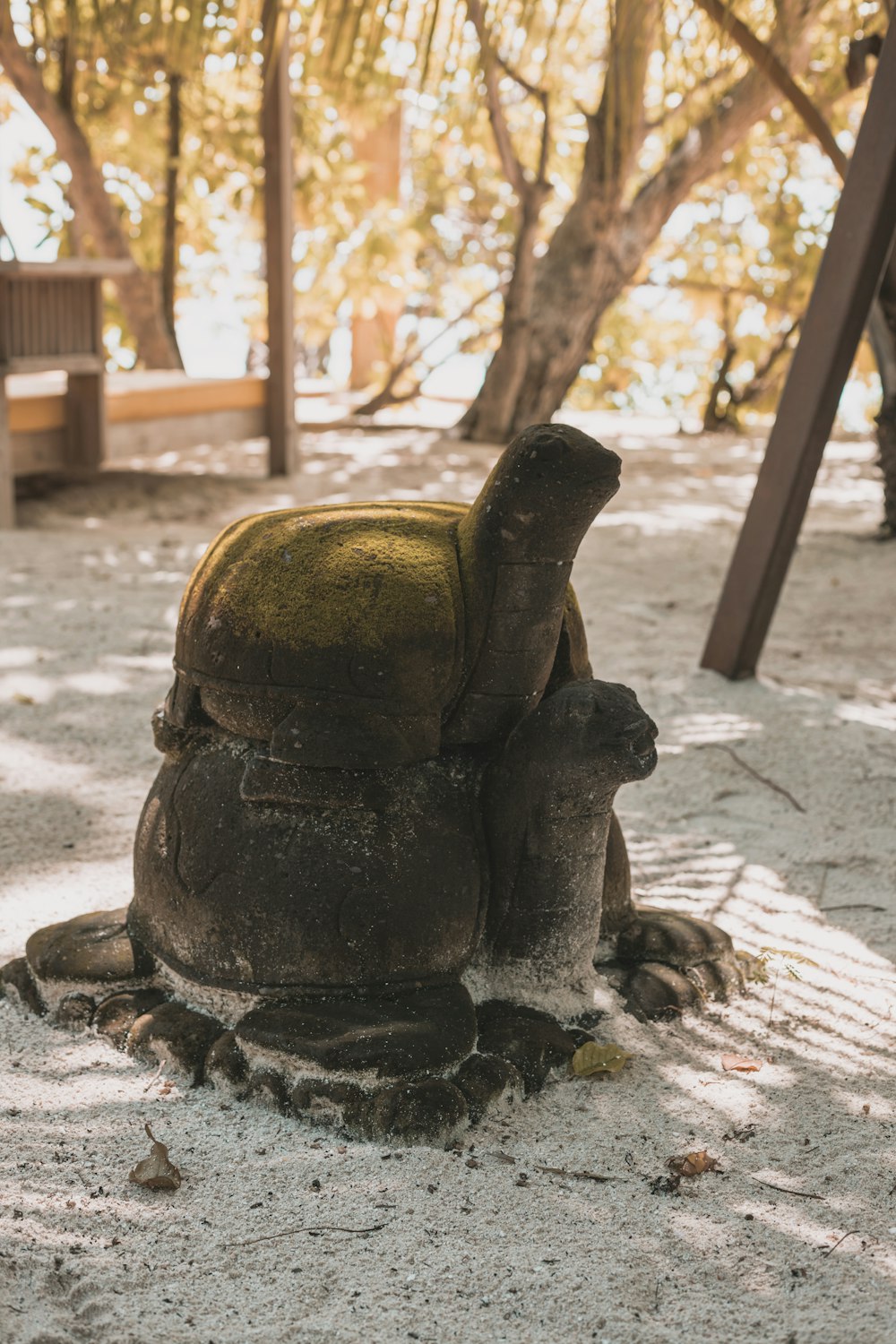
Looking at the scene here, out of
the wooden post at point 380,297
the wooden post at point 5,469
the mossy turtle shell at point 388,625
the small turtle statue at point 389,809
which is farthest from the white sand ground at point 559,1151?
the wooden post at point 380,297

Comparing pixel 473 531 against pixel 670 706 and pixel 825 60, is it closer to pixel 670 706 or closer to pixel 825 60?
pixel 670 706

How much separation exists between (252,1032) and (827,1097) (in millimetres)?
1011

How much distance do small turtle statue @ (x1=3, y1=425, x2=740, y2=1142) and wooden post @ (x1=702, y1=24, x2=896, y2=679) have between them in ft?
7.45

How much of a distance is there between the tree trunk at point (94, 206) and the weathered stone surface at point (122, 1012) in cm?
603

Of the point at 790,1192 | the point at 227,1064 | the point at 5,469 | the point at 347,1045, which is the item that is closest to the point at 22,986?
the point at 227,1064

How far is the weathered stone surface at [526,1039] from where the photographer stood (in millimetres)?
2264

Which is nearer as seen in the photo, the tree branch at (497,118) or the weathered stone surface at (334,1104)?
the weathered stone surface at (334,1104)

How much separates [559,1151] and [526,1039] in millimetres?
220

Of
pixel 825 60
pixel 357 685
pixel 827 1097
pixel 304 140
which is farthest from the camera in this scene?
pixel 304 140

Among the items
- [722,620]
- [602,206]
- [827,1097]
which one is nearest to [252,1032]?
[827,1097]

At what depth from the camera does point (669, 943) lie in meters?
2.63

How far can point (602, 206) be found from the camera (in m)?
8.65

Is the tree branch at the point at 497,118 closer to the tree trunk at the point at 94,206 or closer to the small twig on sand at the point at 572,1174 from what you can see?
the tree trunk at the point at 94,206

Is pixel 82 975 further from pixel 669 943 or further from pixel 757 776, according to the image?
pixel 757 776
